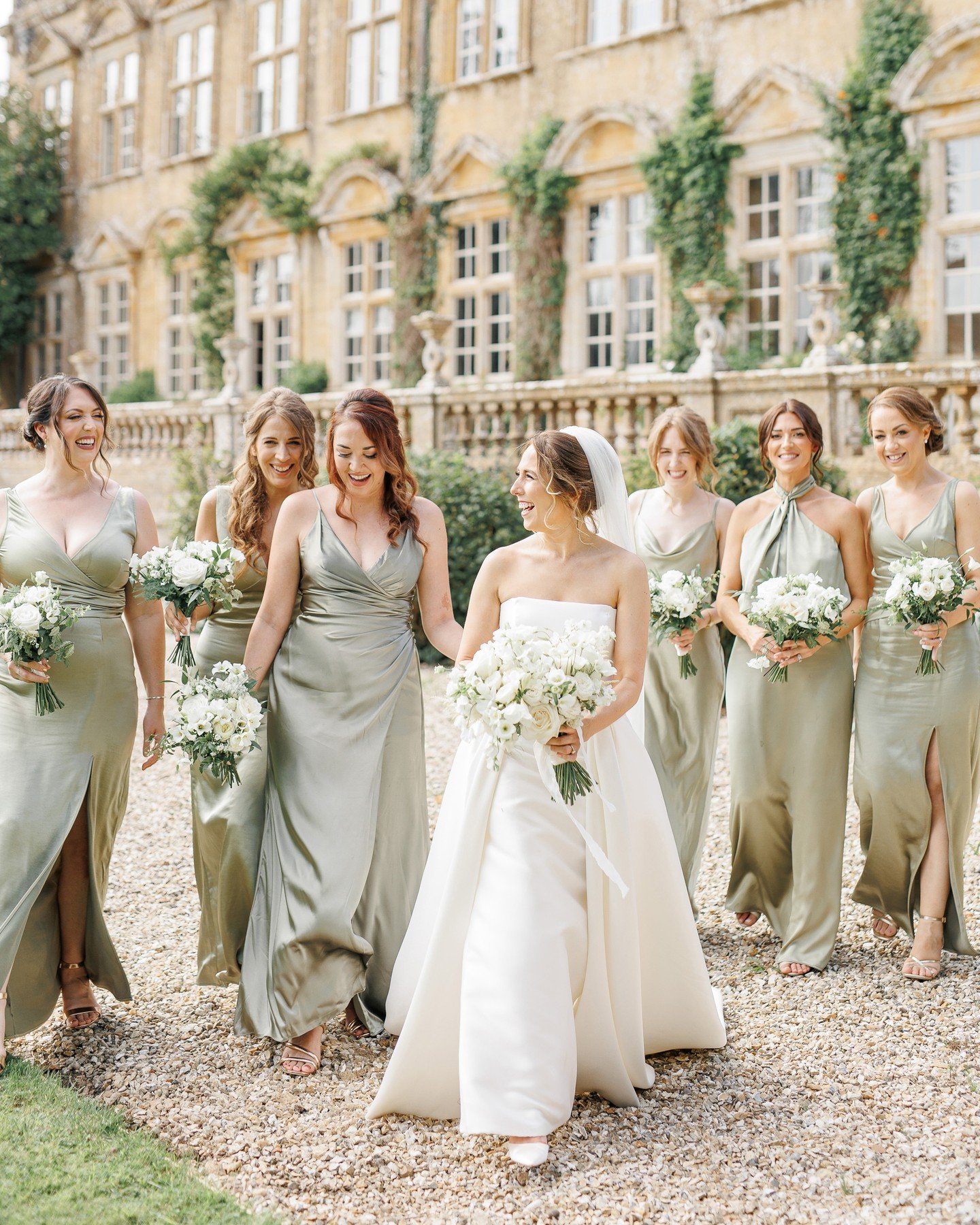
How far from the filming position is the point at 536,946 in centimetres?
346

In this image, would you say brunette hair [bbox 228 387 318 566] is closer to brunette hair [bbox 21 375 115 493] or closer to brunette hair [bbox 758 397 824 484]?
brunette hair [bbox 21 375 115 493]

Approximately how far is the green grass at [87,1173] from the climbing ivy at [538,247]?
1426 centimetres

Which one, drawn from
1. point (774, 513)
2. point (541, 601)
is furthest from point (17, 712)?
point (774, 513)

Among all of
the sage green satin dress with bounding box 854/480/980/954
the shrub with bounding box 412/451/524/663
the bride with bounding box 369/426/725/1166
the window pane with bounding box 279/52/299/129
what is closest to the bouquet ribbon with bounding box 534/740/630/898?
the bride with bounding box 369/426/725/1166

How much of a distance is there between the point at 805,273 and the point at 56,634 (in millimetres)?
12533

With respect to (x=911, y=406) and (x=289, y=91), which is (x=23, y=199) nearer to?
(x=289, y=91)

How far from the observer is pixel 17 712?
4.18 m

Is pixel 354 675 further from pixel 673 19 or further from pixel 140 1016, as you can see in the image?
pixel 673 19

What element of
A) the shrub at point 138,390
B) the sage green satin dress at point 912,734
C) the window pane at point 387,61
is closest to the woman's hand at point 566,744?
the sage green satin dress at point 912,734

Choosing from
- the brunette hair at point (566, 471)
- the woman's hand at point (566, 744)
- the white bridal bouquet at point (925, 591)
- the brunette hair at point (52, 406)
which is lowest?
the woman's hand at point (566, 744)

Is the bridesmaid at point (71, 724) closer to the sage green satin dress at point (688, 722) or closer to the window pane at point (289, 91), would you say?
the sage green satin dress at point (688, 722)

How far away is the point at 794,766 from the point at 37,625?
9.40 ft

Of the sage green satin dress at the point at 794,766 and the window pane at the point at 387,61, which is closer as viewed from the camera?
the sage green satin dress at the point at 794,766

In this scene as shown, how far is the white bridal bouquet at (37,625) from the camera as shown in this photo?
153 inches
